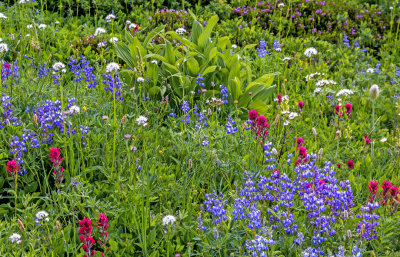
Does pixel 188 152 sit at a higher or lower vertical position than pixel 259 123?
lower

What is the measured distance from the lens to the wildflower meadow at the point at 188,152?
247 centimetres

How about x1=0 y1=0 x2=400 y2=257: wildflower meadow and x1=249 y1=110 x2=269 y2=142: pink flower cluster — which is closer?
x1=0 y1=0 x2=400 y2=257: wildflower meadow

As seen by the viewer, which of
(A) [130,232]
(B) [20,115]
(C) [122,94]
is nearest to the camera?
(A) [130,232]

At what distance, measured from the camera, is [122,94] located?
395 centimetres

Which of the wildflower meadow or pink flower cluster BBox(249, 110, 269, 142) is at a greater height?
pink flower cluster BBox(249, 110, 269, 142)

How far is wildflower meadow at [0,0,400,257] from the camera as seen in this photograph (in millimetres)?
2467

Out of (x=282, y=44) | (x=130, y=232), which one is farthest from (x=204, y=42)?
(x=130, y=232)

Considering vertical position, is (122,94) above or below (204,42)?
below

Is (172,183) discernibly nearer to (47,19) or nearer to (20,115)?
(20,115)

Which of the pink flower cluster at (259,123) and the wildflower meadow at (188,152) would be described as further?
the pink flower cluster at (259,123)

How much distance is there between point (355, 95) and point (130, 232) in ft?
10.6

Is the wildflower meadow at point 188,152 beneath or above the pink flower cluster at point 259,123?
beneath

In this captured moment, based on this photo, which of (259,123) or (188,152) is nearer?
(259,123)

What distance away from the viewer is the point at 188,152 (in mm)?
3174
